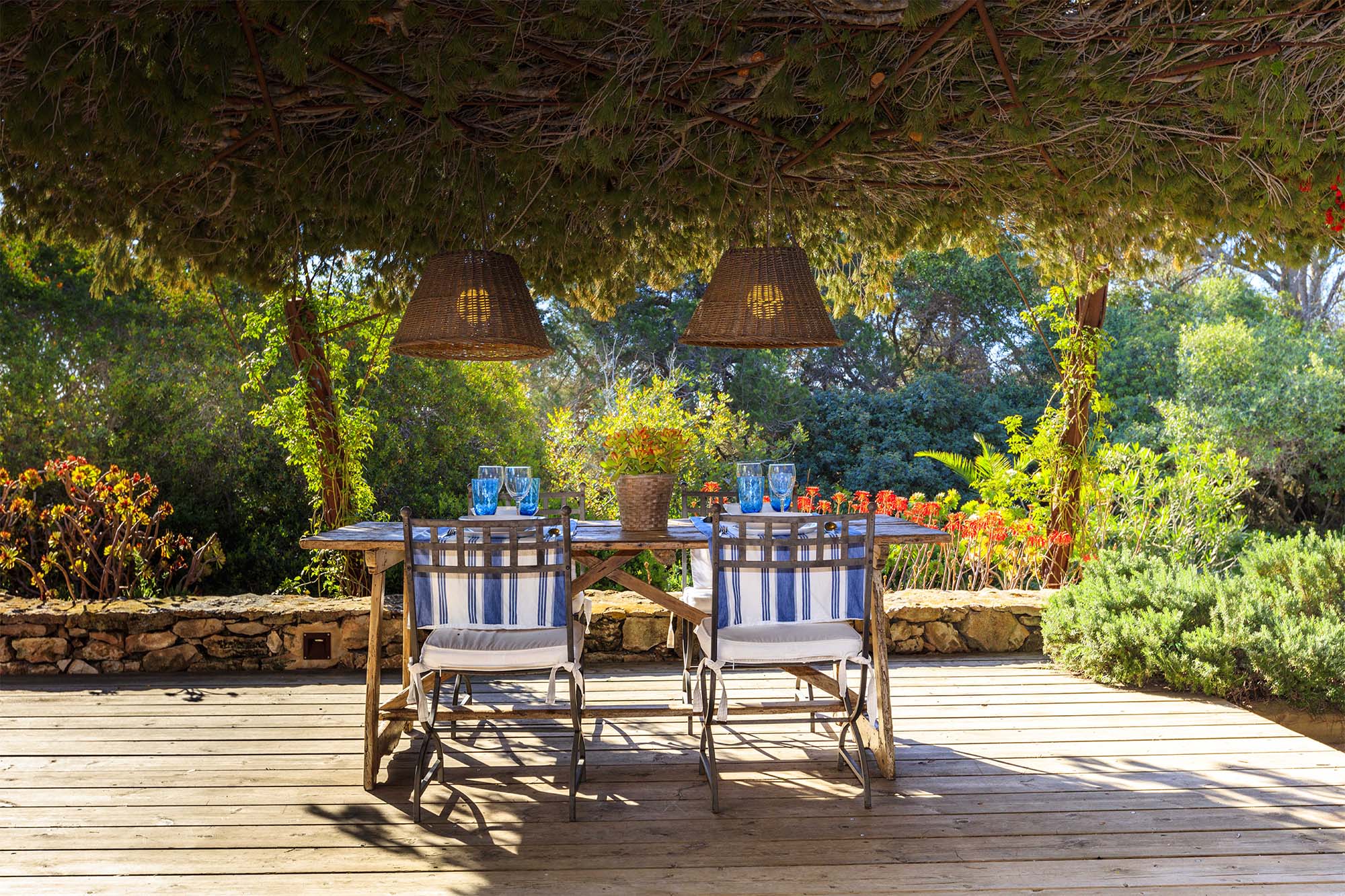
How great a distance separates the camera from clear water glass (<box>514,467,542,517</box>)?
3.84 meters

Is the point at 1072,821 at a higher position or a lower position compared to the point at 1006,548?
lower

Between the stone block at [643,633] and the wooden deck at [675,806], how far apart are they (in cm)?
76

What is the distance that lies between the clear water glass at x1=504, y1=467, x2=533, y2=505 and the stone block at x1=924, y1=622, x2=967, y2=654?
2.69 metres

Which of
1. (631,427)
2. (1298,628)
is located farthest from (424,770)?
(631,427)

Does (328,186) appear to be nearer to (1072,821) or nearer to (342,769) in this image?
(342,769)

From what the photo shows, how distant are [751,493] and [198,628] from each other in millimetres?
3135

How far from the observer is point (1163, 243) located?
4.75m

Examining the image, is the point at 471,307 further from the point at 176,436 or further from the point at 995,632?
the point at 176,436

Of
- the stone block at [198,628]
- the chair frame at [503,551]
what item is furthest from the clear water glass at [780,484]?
the stone block at [198,628]

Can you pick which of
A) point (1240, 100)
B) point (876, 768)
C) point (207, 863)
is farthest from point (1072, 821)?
point (207, 863)

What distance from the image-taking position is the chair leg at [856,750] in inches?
124

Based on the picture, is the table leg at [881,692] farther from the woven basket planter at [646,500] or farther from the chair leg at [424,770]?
the chair leg at [424,770]

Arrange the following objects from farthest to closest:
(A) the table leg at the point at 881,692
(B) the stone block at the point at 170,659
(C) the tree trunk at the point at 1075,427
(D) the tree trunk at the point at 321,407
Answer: (C) the tree trunk at the point at 1075,427 < (D) the tree trunk at the point at 321,407 < (B) the stone block at the point at 170,659 < (A) the table leg at the point at 881,692

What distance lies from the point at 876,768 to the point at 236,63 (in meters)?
3.10
